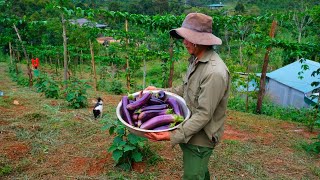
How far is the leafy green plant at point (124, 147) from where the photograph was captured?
12.4ft

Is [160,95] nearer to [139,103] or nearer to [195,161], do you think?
[139,103]

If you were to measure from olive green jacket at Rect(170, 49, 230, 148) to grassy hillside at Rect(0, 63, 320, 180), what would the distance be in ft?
5.54

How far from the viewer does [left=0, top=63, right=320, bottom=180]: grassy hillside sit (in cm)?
395

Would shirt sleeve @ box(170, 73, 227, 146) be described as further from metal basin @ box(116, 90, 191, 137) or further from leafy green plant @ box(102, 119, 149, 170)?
leafy green plant @ box(102, 119, 149, 170)

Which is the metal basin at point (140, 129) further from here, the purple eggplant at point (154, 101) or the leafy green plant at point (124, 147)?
the leafy green plant at point (124, 147)

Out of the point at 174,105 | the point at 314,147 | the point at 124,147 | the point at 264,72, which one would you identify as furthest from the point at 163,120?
the point at 264,72

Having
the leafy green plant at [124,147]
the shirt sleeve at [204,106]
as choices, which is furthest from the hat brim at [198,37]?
the leafy green plant at [124,147]

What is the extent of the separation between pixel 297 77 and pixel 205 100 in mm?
13919

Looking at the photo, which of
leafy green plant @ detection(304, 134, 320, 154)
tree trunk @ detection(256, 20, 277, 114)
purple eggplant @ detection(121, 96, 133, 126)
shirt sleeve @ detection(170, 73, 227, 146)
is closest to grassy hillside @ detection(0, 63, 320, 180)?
leafy green plant @ detection(304, 134, 320, 154)

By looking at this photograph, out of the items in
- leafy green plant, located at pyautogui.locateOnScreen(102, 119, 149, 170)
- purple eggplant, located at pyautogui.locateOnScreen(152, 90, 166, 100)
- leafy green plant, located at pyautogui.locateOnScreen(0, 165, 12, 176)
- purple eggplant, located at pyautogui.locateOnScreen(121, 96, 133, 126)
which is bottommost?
leafy green plant, located at pyautogui.locateOnScreen(0, 165, 12, 176)

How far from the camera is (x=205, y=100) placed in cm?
221

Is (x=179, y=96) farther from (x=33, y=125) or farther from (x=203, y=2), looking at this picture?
(x=203, y=2)

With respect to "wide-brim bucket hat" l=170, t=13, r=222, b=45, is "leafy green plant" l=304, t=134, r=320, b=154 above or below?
below

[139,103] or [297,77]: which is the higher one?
[139,103]
